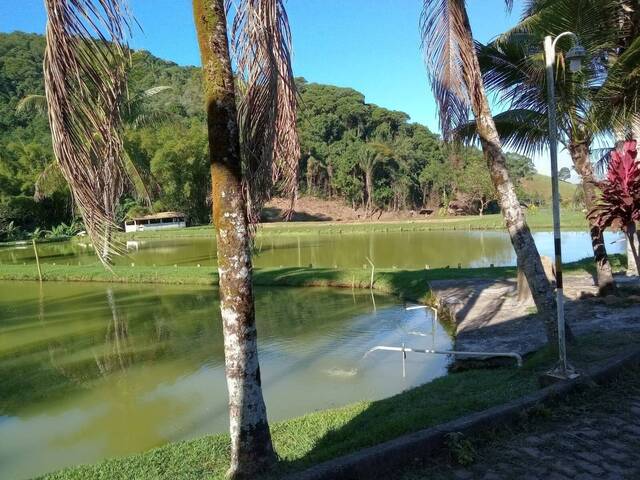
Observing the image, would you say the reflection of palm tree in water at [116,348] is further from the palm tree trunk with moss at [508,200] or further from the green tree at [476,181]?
the green tree at [476,181]

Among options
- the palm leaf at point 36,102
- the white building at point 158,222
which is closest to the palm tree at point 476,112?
the palm leaf at point 36,102

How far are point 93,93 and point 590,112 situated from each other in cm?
823

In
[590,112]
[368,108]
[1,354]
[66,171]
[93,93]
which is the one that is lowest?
[1,354]

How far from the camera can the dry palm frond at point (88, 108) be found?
303cm

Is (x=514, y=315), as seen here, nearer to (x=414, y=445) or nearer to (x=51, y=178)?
(x=414, y=445)

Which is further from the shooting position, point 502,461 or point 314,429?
point 314,429

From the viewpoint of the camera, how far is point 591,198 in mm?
9492

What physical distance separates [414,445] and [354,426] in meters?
1.69

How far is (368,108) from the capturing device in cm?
7731

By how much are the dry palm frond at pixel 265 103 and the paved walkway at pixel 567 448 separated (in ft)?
7.59

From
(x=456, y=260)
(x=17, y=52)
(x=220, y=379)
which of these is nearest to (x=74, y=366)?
(x=220, y=379)

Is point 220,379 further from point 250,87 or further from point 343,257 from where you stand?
point 343,257

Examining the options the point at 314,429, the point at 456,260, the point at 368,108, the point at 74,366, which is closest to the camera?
the point at 314,429

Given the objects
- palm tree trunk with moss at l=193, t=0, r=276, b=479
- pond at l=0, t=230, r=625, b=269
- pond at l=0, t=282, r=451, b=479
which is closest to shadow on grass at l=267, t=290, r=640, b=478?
palm tree trunk with moss at l=193, t=0, r=276, b=479
